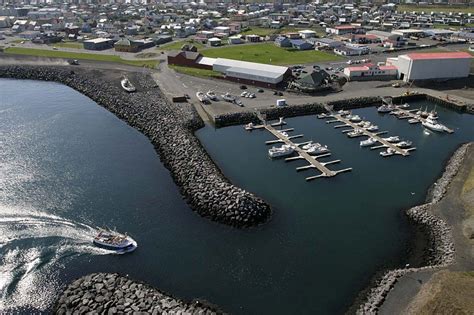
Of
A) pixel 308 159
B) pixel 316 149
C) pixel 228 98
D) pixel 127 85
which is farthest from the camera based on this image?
pixel 127 85

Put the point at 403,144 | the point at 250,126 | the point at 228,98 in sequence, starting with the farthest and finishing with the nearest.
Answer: the point at 228,98 → the point at 250,126 → the point at 403,144

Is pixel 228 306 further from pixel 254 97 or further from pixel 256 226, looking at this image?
pixel 254 97

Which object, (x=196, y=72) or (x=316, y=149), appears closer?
(x=316, y=149)

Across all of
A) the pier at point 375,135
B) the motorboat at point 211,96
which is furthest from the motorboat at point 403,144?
the motorboat at point 211,96

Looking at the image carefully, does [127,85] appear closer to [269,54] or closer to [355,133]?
[269,54]

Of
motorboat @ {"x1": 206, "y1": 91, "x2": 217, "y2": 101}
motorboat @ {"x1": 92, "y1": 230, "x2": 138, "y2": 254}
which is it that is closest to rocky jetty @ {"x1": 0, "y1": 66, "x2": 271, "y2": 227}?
motorboat @ {"x1": 206, "y1": 91, "x2": 217, "y2": 101}

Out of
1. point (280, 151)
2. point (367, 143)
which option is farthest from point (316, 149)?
point (367, 143)

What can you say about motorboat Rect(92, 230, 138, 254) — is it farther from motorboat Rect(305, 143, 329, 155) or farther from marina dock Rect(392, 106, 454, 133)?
marina dock Rect(392, 106, 454, 133)
